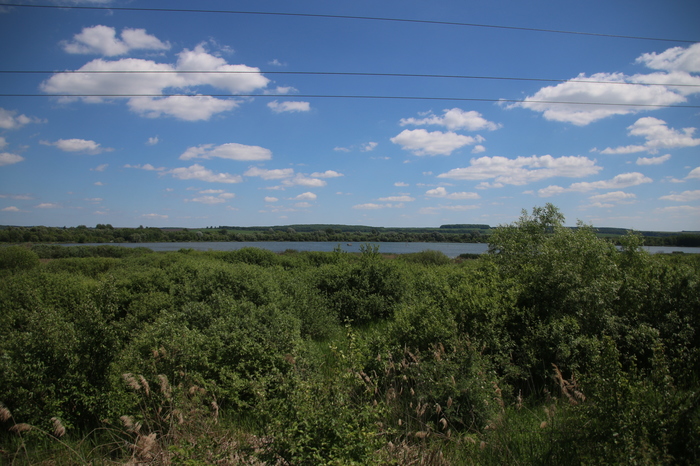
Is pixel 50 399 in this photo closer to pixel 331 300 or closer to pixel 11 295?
pixel 11 295

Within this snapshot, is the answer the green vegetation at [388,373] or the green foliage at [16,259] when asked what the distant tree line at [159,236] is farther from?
the green vegetation at [388,373]

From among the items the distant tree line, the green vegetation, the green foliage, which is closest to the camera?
the green vegetation

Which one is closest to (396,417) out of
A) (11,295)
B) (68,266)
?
(11,295)

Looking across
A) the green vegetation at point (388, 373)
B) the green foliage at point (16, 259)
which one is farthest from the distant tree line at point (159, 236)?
the green vegetation at point (388, 373)

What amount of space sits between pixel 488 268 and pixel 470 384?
5622 millimetres

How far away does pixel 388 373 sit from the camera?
5773 millimetres

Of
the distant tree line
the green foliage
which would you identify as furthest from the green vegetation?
the distant tree line

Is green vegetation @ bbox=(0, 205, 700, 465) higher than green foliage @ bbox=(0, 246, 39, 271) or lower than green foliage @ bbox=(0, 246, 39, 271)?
lower

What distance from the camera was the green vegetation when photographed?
11.7 ft

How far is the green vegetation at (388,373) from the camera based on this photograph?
3568mm

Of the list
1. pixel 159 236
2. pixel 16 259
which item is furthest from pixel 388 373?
pixel 159 236

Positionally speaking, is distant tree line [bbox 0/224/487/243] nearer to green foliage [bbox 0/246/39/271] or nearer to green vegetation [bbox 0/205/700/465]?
green foliage [bbox 0/246/39/271]

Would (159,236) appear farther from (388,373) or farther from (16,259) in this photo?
(388,373)

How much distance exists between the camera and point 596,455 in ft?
11.2
